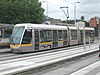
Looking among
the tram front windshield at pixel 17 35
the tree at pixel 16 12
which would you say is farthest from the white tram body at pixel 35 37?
the tree at pixel 16 12

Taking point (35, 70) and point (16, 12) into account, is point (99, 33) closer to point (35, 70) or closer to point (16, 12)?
point (16, 12)

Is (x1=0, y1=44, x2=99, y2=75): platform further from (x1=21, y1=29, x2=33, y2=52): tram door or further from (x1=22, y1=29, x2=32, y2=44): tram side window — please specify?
(x1=22, y1=29, x2=32, y2=44): tram side window

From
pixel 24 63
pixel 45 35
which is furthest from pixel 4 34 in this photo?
pixel 24 63

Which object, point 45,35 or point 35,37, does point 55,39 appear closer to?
point 45,35

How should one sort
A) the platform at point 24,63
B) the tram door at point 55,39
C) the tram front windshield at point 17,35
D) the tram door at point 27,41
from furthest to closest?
the tram door at point 55,39 < the tram front windshield at point 17,35 < the tram door at point 27,41 < the platform at point 24,63

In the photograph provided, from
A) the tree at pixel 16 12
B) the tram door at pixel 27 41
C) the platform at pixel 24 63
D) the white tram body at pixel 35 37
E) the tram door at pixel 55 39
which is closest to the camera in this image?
the platform at pixel 24 63

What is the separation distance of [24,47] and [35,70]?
580 inches

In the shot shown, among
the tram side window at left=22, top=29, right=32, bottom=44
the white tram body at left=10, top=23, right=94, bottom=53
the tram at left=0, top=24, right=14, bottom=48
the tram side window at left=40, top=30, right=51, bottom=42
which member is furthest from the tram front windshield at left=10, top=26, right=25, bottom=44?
the tram at left=0, top=24, right=14, bottom=48

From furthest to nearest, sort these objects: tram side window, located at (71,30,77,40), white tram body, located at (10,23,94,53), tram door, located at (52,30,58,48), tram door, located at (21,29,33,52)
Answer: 1. tram side window, located at (71,30,77,40)
2. tram door, located at (52,30,58,48)
3. white tram body, located at (10,23,94,53)
4. tram door, located at (21,29,33,52)

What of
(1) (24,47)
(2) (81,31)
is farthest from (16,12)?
(1) (24,47)

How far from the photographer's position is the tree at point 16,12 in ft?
183

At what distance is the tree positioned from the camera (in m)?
55.7

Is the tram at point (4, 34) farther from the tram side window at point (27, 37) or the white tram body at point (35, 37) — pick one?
the tram side window at point (27, 37)

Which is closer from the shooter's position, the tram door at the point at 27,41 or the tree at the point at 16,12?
the tram door at the point at 27,41
